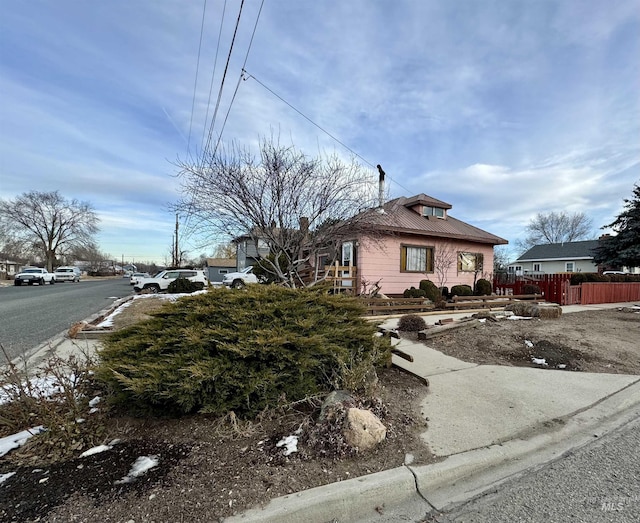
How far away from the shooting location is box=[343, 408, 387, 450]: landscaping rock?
2.42 m

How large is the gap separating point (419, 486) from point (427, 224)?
14088 mm

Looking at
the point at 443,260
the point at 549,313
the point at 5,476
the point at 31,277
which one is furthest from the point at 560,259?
the point at 31,277

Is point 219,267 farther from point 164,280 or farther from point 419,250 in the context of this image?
point 419,250

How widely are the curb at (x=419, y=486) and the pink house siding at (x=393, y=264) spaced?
969 centimetres

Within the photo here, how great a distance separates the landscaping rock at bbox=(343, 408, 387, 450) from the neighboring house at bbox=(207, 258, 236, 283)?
109 feet

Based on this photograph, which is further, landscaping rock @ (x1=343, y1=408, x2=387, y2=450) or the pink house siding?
the pink house siding

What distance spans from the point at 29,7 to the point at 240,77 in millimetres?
3508

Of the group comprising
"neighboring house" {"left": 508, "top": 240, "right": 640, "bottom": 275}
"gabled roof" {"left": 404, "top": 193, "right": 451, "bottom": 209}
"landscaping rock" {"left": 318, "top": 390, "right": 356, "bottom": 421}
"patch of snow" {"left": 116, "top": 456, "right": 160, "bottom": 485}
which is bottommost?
"patch of snow" {"left": 116, "top": 456, "right": 160, "bottom": 485}

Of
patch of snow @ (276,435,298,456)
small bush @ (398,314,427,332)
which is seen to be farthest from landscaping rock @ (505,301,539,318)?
patch of snow @ (276,435,298,456)

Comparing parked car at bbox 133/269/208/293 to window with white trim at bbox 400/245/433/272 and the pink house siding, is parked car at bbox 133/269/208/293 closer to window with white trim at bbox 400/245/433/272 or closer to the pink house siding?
the pink house siding

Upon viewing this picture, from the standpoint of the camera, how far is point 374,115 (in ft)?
31.6

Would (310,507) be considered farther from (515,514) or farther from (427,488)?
(515,514)

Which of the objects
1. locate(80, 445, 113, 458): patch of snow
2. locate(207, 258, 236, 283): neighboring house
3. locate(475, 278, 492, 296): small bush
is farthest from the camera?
locate(207, 258, 236, 283): neighboring house

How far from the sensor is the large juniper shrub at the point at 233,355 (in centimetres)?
262
